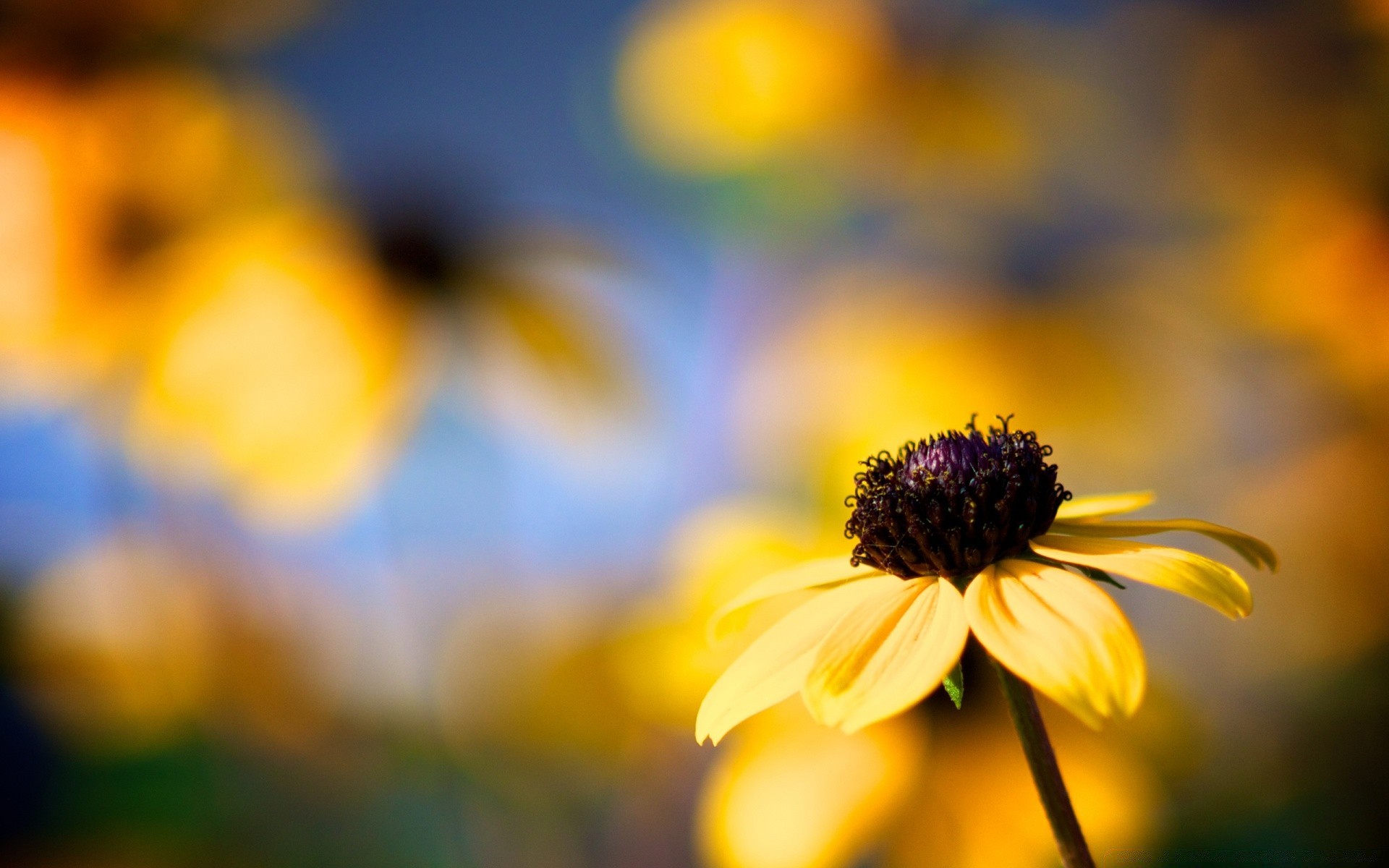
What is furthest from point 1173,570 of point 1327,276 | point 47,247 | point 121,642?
point 121,642

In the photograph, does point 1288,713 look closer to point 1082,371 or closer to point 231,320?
point 1082,371

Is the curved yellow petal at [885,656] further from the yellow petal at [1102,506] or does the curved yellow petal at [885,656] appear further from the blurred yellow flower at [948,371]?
the blurred yellow flower at [948,371]

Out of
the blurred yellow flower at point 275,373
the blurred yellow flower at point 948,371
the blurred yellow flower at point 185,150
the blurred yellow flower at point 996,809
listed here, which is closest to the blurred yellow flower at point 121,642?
the blurred yellow flower at point 275,373

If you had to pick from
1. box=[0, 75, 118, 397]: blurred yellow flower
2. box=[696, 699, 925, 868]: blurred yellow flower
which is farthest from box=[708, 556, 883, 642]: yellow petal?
box=[0, 75, 118, 397]: blurred yellow flower

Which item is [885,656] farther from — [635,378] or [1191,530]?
[635,378]

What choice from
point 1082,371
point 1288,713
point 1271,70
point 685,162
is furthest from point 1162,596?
point 685,162

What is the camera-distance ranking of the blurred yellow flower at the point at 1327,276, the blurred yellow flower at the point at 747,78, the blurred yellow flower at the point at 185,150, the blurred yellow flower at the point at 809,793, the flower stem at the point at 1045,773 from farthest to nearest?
the blurred yellow flower at the point at 747,78 → the blurred yellow flower at the point at 185,150 → the blurred yellow flower at the point at 1327,276 → the blurred yellow flower at the point at 809,793 → the flower stem at the point at 1045,773

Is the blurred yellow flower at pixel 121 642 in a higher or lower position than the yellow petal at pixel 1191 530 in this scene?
higher

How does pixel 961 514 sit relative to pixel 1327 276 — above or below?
below

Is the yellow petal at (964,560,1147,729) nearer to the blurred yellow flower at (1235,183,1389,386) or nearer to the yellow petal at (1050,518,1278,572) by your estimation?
the yellow petal at (1050,518,1278,572)
